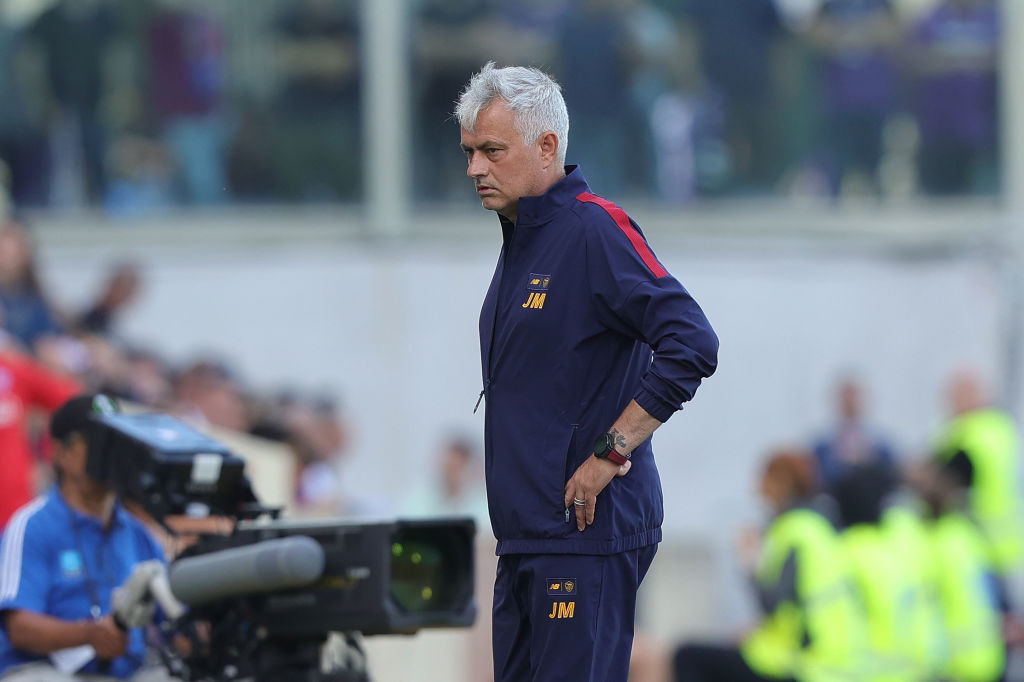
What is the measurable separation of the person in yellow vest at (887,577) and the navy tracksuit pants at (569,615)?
513 centimetres

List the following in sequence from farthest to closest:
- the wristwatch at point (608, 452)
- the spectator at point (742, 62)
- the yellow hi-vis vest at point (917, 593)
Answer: the spectator at point (742, 62)
the yellow hi-vis vest at point (917, 593)
the wristwatch at point (608, 452)

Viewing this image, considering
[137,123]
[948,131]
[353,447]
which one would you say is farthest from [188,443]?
[948,131]

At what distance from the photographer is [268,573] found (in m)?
4.78

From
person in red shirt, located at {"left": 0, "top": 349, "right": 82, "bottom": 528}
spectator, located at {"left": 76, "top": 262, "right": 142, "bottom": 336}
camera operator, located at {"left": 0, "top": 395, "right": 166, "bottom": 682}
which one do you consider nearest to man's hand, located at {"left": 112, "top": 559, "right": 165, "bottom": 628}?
camera operator, located at {"left": 0, "top": 395, "right": 166, "bottom": 682}

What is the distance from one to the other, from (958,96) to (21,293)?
29.2 ft

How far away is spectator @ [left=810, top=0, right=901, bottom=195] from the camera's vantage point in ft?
50.1

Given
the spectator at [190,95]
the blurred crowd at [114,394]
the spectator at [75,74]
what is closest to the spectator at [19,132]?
the spectator at [75,74]

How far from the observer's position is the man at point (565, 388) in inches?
167

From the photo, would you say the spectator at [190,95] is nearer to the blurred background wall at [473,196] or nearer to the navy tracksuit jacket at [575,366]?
the blurred background wall at [473,196]

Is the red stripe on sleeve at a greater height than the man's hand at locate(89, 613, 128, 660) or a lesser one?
greater

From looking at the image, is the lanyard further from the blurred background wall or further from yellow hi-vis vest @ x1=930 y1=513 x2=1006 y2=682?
the blurred background wall

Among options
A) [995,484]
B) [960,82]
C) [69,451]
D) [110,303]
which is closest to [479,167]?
[69,451]

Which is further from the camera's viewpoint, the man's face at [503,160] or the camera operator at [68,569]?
the camera operator at [68,569]

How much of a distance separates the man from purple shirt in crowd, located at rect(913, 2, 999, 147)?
11.5 metres
